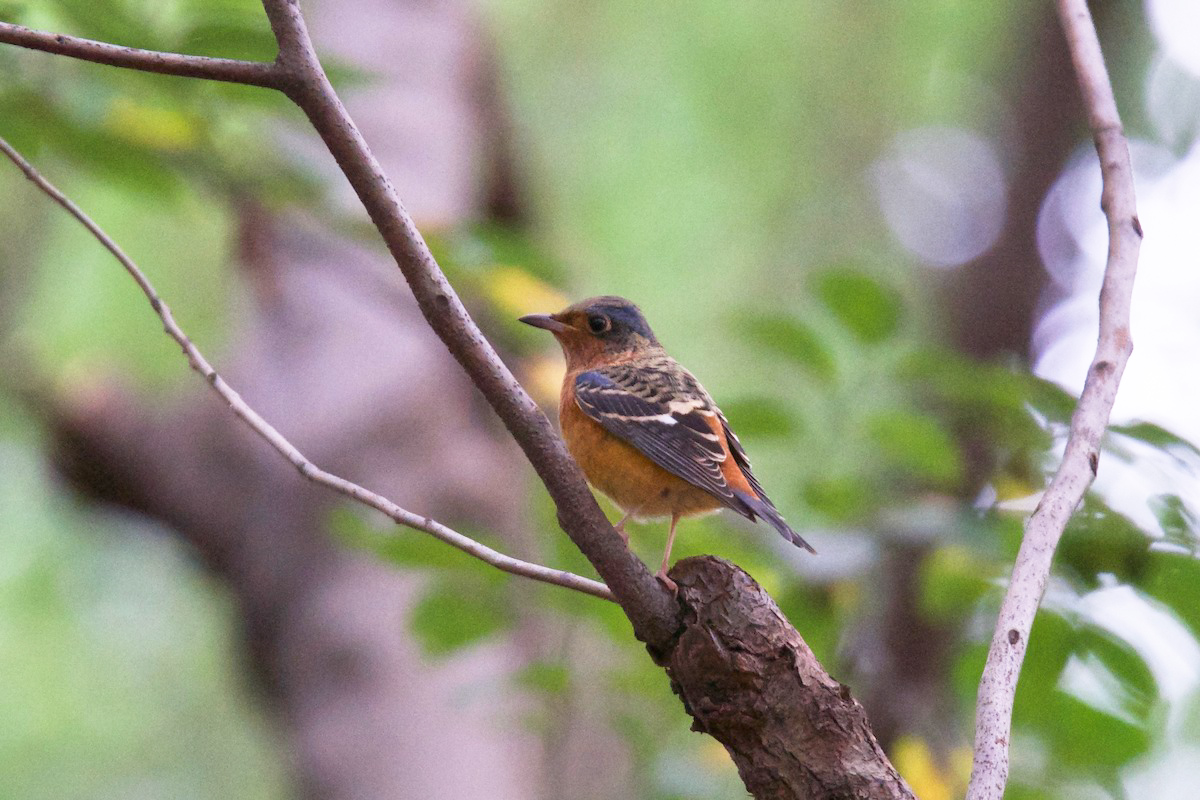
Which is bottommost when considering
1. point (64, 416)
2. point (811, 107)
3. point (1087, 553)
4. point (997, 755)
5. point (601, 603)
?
point (64, 416)

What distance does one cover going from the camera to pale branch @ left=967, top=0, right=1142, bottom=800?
2.22 m

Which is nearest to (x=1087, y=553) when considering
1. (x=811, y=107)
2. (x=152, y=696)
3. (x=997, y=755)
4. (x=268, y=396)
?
(x=997, y=755)

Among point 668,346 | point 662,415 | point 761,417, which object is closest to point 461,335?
point 662,415

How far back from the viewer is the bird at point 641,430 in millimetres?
3621

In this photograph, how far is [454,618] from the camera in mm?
4082

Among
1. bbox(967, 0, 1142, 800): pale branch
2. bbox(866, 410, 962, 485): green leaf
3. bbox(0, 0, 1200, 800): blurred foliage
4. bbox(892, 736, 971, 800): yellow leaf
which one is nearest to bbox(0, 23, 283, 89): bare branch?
bbox(0, 0, 1200, 800): blurred foliage

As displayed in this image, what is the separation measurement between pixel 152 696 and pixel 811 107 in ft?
27.8

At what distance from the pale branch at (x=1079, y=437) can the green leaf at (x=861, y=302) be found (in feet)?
3.42

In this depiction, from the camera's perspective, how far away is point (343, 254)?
641 centimetres

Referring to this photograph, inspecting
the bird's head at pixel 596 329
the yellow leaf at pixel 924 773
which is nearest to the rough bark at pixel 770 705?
the bird's head at pixel 596 329

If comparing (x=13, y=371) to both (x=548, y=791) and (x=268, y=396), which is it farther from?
(x=548, y=791)

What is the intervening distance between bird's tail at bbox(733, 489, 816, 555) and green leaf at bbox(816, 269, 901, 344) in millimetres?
770

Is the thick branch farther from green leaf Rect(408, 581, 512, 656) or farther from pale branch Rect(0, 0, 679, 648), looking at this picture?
green leaf Rect(408, 581, 512, 656)

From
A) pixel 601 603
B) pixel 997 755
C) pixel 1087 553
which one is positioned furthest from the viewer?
pixel 601 603
